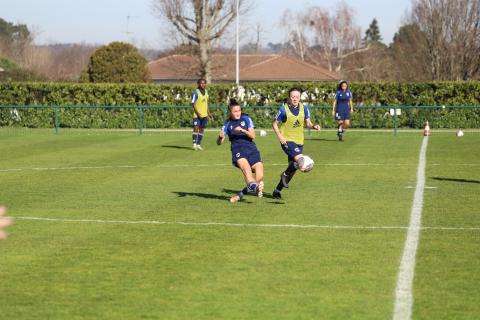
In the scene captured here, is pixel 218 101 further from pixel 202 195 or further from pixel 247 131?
pixel 247 131

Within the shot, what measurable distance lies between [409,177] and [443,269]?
32.6ft

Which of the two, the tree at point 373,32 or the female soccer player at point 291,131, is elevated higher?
the tree at point 373,32

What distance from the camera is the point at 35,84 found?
44.8 metres

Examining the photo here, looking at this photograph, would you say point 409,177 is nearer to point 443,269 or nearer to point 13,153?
point 443,269

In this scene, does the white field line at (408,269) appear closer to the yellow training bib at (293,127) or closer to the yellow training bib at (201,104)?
the yellow training bib at (293,127)

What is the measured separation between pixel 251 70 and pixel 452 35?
31.0 meters

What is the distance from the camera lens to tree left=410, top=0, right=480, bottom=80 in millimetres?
62656

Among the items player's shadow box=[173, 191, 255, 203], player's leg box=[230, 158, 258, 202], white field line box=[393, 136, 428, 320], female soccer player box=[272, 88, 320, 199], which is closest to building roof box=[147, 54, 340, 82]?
player's shadow box=[173, 191, 255, 203]

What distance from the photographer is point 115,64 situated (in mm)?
58562

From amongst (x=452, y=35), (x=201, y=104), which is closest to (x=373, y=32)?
(x=452, y=35)

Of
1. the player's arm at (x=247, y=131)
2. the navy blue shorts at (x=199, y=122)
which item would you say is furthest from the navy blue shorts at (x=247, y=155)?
the navy blue shorts at (x=199, y=122)

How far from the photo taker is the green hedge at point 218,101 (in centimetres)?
3997

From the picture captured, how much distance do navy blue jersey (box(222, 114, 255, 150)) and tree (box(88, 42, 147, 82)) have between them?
4262cm

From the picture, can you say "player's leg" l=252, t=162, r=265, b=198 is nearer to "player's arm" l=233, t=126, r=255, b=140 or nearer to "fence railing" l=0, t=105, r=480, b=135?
"player's arm" l=233, t=126, r=255, b=140
